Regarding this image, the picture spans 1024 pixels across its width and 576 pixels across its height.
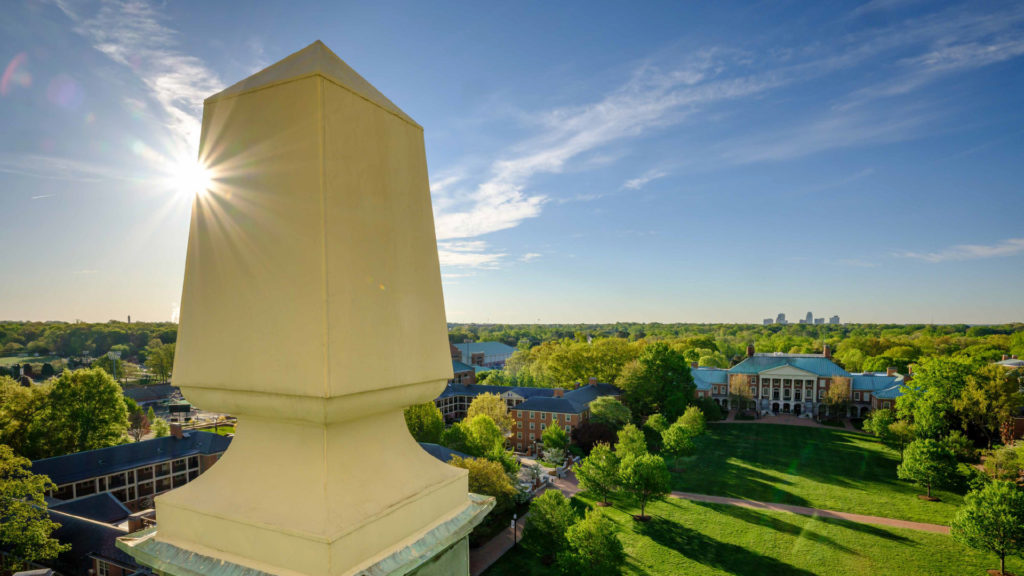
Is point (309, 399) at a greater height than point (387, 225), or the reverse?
point (387, 225)

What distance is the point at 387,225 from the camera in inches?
92.7

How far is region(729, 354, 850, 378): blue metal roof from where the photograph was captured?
68.2 metres

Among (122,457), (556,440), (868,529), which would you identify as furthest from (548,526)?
(122,457)

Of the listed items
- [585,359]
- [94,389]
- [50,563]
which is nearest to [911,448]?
[585,359]

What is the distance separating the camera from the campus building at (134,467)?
32.6 m

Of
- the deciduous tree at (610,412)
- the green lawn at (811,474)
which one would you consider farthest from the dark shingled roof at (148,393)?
the green lawn at (811,474)

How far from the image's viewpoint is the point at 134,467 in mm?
35469

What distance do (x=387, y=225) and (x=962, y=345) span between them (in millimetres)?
133572

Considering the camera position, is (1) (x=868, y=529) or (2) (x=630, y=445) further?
(2) (x=630, y=445)

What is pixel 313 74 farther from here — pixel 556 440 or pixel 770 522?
pixel 556 440

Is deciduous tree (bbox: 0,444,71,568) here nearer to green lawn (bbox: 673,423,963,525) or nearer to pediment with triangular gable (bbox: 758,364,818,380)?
green lawn (bbox: 673,423,963,525)

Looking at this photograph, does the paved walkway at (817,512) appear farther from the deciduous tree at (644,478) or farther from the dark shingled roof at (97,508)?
the dark shingled roof at (97,508)

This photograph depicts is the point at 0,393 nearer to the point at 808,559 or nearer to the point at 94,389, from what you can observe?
the point at 94,389

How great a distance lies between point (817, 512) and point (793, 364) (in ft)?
141
